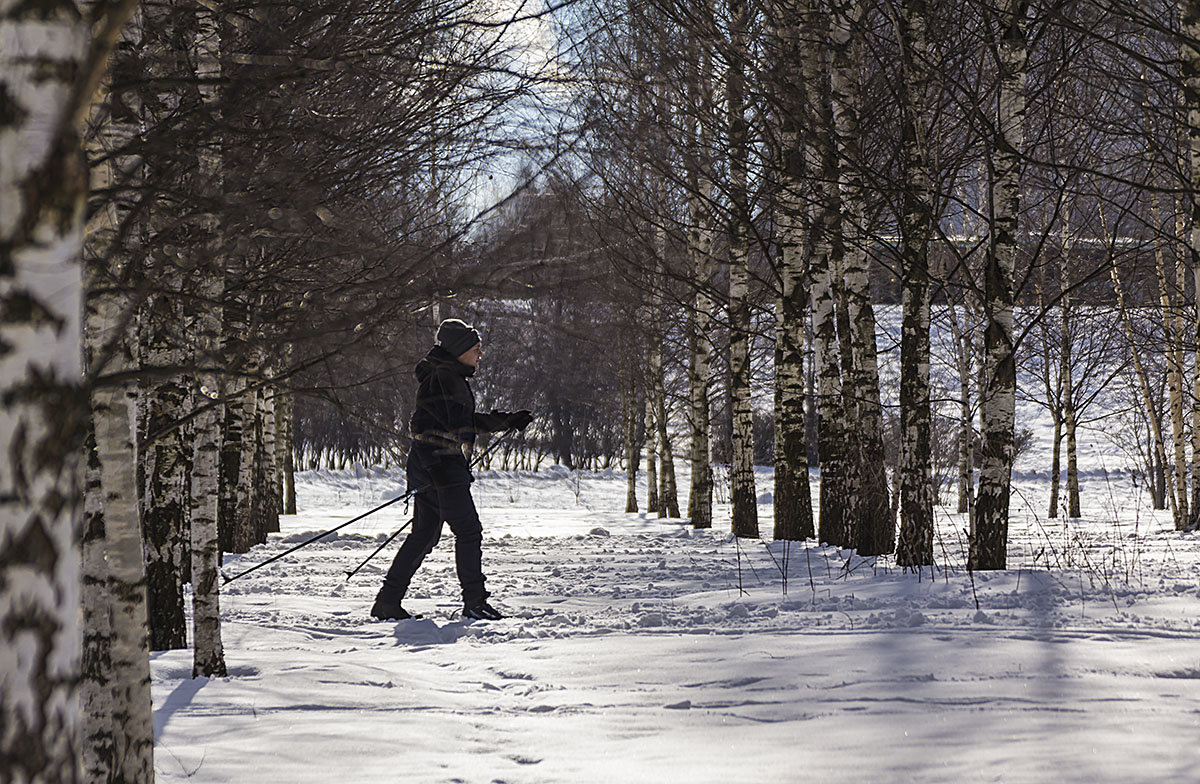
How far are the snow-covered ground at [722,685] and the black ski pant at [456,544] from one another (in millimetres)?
290

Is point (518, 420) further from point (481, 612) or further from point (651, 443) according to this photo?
point (651, 443)

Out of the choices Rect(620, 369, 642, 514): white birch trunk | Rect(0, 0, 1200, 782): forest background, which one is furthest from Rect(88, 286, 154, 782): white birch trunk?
Rect(620, 369, 642, 514): white birch trunk

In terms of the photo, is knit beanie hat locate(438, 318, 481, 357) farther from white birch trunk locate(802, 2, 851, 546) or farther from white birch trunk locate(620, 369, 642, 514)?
white birch trunk locate(620, 369, 642, 514)

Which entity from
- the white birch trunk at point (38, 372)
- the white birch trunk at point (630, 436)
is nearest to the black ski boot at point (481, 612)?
the white birch trunk at point (38, 372)

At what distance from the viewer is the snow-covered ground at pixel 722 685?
302 cm

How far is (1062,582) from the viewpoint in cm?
646

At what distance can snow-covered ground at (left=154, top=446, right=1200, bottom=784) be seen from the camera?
3023 millimetres

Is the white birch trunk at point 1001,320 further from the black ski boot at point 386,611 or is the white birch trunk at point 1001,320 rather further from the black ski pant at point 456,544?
the black ski boot at point 386,611

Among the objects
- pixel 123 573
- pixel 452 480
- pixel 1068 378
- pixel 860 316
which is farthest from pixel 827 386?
pixel 1068 378

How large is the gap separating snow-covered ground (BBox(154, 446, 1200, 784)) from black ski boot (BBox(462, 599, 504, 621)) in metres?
0.21

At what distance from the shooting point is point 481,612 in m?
6.43

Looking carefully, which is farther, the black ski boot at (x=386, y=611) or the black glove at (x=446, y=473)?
the black ski boot at (x=386, y=611)

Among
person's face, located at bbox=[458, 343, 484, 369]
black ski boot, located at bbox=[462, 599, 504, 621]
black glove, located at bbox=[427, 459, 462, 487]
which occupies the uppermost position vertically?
person's face, located at bbox=[458, 343, 484, 369]

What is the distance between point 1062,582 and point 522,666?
3.70 metres
